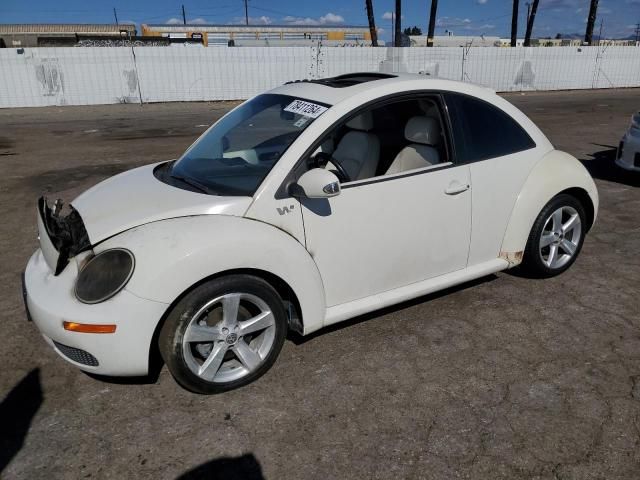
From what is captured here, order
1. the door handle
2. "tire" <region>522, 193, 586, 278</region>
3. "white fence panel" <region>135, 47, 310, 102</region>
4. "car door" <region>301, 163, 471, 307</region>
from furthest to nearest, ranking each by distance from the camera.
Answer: "white fence panel" <region>135, 47, 310, 102</region>
"tire" <region>522, 193, 586, 278</region>
the door handle
"car door" <region>301, 163, 471, 307</region>

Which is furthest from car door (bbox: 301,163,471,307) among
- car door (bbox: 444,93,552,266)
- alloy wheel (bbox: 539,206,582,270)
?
alloy wheel (bbox: 539,206,582,270)

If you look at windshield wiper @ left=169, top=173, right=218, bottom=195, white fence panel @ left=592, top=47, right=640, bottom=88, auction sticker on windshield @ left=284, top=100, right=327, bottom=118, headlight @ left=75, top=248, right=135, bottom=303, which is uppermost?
auction sticker on windshield @ left=284, top=100, right=327, bottom=118

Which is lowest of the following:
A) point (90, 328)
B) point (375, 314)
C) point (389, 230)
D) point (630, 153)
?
point (375, 314)

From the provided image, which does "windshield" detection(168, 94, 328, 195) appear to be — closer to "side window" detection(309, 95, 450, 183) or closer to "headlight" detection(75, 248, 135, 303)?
"side window" detection(309, 95, 450, 183)

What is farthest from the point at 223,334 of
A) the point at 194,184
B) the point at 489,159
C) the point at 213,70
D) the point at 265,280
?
the point at 213,70

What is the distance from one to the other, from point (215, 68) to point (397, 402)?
70.6 feet

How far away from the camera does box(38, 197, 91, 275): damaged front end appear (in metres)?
2.85

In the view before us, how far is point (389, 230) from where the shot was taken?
3258 millimetres

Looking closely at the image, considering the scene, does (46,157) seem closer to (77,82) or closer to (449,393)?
(449,393)

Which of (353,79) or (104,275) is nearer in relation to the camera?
(104,275)

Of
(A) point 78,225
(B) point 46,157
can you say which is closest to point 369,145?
(A) point 78,225

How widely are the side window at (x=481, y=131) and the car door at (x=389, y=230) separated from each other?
6.6 inches

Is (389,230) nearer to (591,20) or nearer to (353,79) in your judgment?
(353,79)

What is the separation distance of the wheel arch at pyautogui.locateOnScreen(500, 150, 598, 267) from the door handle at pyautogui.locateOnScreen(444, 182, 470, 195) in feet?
1.79
